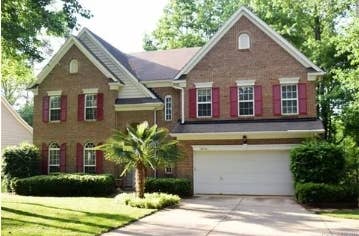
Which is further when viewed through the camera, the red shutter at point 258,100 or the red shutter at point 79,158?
the red shutter at point 79,158

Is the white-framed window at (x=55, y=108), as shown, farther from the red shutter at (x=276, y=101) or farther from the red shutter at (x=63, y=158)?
the red shutter at (x=276, y=101)

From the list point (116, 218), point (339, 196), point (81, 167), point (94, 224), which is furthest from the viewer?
point (81, 167)

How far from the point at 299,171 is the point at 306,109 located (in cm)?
441

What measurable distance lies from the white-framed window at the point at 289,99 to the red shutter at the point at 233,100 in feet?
7.96

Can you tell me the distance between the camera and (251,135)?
2245 centimetres

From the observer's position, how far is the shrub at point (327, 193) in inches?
696

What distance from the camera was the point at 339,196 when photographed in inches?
697

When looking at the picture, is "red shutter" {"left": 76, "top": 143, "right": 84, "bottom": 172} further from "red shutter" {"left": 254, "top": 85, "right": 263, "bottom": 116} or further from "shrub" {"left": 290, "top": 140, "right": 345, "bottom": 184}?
"shrub" {"left": 290, "top": 140, "right": 345, "bottom": 184}

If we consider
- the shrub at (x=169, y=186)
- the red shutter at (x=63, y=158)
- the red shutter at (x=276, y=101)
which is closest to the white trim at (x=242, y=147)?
the red shutter at (x=276, y=101)

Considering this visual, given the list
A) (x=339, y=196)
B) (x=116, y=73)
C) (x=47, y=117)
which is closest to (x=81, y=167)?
(x=47, y=117)

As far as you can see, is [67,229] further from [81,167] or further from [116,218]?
[81,167]

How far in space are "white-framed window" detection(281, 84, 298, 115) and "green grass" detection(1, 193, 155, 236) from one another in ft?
35.1

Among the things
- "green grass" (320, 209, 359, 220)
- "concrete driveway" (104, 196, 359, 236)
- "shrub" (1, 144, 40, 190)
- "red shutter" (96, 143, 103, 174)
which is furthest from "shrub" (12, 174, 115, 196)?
"green grass" (320, 209, 359, 220)

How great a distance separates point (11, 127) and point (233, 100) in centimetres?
1953
